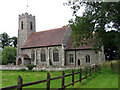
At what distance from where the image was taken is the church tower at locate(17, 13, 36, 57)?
4022 cm

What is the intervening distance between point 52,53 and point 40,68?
24.2 feet

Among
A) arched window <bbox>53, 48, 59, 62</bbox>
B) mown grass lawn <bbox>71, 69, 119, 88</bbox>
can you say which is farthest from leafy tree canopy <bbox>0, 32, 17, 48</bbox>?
mown grass lawn <bbox>71, 69, 119, 88</bbox>

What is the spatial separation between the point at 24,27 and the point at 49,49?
12736mm

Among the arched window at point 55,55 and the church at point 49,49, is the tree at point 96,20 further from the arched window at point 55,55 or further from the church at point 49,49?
the arched window at point 55,55

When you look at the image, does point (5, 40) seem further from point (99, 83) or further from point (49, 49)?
point (99, 83)

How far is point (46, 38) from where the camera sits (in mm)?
35438

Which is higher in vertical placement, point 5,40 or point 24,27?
point 24,27

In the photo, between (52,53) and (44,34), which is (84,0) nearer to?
(52,53)

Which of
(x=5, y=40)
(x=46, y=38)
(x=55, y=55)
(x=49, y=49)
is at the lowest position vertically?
(x=55, y=55)

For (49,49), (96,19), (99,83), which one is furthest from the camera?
(49,49)

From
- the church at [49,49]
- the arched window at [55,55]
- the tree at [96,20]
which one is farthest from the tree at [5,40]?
the tree at [96,20]

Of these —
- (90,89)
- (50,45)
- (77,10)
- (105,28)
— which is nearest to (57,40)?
(50,45)

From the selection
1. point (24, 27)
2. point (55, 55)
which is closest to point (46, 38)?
point (55, 55)

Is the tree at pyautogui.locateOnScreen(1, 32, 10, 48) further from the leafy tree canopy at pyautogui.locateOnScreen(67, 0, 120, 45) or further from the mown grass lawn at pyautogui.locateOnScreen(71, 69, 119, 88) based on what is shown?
the mown grass lawn at pyautogui.locateOnScreen(71, 69, 119, 88)
